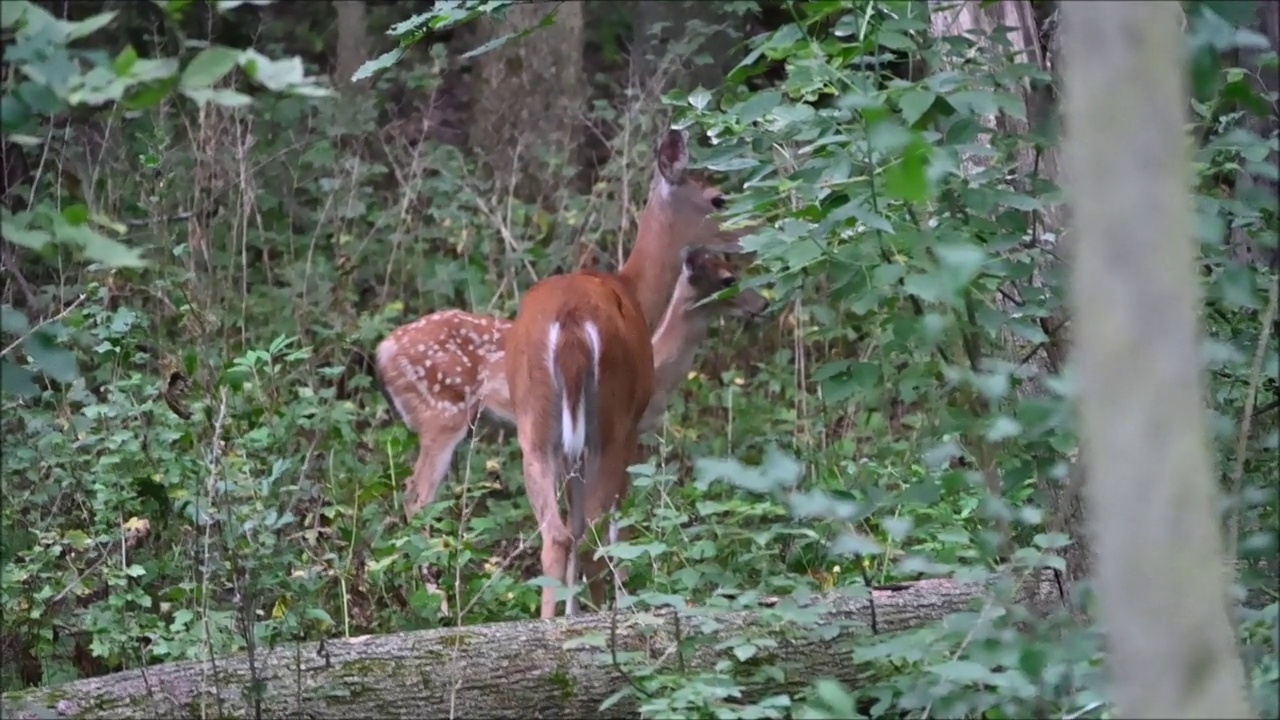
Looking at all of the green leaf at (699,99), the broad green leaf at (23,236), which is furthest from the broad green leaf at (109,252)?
the green leaf at (699,99)

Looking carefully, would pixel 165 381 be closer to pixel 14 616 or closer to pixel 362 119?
pixel 14 616

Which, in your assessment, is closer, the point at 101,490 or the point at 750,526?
the point at 101,490

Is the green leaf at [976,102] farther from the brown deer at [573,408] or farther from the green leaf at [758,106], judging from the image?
the brown deer at [573,408]

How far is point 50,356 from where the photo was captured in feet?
8.06

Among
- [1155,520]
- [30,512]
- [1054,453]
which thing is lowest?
[30,512]

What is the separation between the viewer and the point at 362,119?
9258 millimetres

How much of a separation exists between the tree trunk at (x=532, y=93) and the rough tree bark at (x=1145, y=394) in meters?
8.12

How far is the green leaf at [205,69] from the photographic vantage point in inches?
82.3

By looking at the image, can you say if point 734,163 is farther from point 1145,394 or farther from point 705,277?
point 705,277

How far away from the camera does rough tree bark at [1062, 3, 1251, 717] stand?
5.12 ft

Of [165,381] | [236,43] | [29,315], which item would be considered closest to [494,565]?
[165,381]

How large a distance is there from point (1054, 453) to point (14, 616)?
2.86 m

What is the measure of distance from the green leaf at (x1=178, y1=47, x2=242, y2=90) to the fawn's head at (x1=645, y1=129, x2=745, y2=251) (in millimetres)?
5031

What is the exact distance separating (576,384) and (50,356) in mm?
3290
